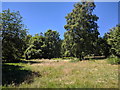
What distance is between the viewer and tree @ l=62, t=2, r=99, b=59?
23.4 metres

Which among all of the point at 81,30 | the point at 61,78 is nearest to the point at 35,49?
the point at 81,30

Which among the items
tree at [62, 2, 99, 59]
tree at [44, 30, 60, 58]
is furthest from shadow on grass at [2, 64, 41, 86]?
tree at [44, 30, 60, 58]

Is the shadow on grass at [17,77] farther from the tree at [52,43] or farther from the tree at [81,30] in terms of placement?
the tree at [52,43]

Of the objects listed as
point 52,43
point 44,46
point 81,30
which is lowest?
point 44,46

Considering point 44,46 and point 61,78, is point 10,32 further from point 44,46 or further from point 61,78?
point 44,46

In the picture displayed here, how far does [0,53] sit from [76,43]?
57.3 ft

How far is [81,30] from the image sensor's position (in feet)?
77.8

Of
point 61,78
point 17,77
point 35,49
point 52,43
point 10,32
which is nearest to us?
point 61,78

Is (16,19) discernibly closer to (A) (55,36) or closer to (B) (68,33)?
(B) (68,33)

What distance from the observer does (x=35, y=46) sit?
36.8 metres

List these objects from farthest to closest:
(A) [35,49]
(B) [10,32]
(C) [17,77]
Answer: (A) [35,49]
(B) [10,32]
(C) [17,77]

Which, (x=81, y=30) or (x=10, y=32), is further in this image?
(x=81, y=30)

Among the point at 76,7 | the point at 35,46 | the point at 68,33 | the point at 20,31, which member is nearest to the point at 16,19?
the point at 20,31

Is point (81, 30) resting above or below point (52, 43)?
above
